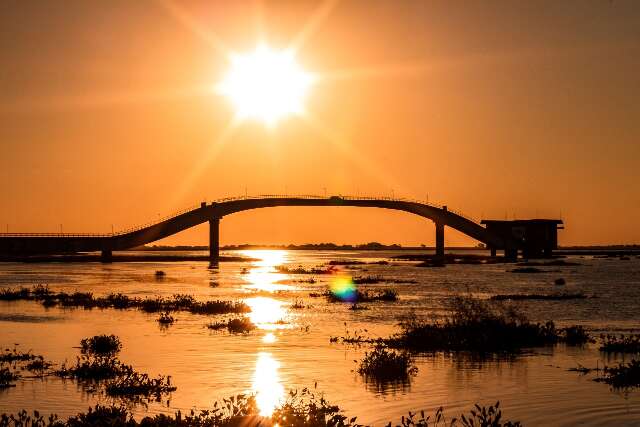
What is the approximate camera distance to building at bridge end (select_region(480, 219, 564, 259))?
162m

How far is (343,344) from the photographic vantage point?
91.1 feet

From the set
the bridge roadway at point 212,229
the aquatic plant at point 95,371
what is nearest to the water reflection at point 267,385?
the aquatic plant at point 95,371

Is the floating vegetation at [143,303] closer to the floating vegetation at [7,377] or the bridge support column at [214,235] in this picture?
the floating vegetation at [7,377]

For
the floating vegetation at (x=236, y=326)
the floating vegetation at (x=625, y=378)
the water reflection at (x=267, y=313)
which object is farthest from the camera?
the water reflection at (x=267, y=313)

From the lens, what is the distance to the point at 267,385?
63.0 ft

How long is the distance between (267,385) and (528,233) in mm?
150597

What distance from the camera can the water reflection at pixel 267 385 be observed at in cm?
1660

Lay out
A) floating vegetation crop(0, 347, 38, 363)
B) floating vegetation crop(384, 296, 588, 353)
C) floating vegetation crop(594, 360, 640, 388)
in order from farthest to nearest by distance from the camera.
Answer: floating vegetation crop(384, 296, 588, 353) < floating vegetation crop(0, 347, 38, 363) < floating vegetation crop(594, 360, 640, 388)

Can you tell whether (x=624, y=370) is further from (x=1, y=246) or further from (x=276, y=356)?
(x=1, y=246)

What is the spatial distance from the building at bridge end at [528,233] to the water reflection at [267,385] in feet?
466

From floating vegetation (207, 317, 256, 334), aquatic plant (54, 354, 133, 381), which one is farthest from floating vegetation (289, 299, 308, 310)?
aquatic plant (54, 354, 133, 381)

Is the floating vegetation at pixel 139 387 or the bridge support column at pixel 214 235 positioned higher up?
the bridge support column at pixel 214 235

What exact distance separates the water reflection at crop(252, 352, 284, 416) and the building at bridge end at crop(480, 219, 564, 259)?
5589 inches

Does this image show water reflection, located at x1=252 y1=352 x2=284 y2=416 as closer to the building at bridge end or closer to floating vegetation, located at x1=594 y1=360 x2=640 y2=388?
floating vegetation, located at x1=594 y1=360 x2=640 y2=388
